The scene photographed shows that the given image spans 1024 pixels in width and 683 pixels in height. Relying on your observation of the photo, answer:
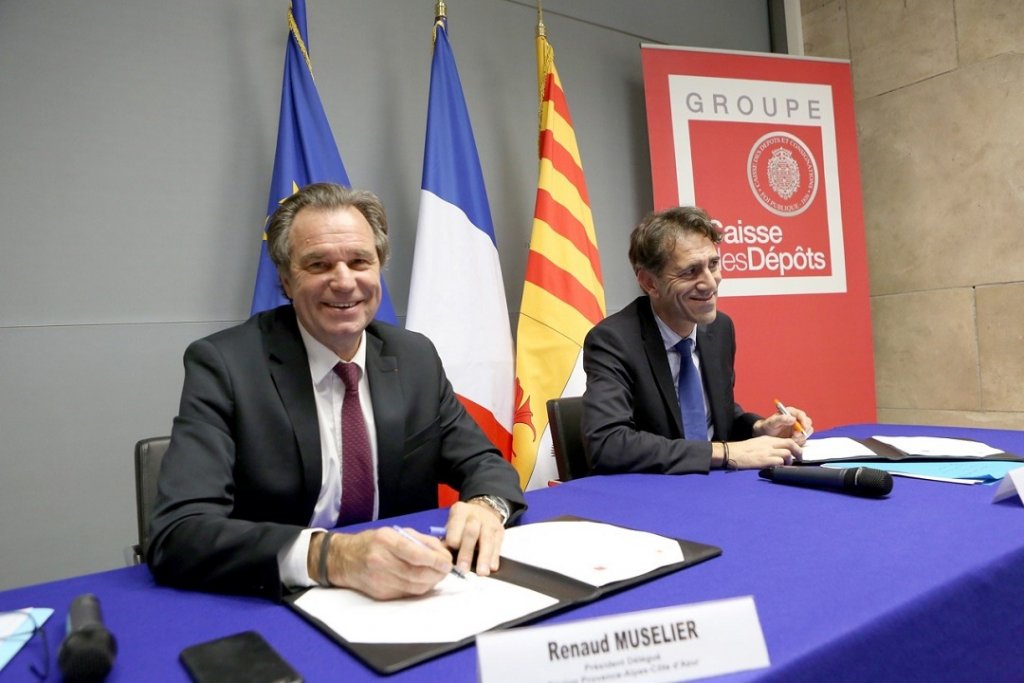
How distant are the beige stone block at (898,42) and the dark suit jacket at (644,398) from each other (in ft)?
8.57

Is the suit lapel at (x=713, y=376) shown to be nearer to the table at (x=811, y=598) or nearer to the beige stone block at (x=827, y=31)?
the table at (x=811, y=598)

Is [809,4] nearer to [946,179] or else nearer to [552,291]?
[946,179]

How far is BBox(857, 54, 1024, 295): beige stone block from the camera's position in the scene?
3471 millimetres

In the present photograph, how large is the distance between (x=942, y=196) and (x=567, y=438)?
9.63ft

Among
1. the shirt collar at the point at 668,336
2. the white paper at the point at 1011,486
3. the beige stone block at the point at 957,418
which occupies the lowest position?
the beige stone block at the point at 957,418

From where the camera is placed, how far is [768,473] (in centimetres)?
147

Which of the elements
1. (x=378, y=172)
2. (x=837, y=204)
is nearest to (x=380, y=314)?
(x=378, y=172)

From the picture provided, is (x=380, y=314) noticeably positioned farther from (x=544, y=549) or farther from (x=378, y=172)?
(x=544, y=549)

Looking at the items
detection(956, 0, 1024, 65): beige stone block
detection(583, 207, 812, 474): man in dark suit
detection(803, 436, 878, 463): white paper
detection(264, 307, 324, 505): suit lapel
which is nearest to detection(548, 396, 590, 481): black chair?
detection(583, 207, 812, 474): man in dark suit

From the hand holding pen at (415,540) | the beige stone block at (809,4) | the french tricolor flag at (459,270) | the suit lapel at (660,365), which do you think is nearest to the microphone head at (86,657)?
the hand holding pen at (415,540)

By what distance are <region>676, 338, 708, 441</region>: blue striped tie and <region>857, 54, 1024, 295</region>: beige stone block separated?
249cm

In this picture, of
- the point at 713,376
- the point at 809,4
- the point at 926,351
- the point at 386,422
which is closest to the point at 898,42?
the point at 809,4

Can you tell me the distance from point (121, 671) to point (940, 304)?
418cm

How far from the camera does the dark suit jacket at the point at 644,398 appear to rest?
1.67 meters
